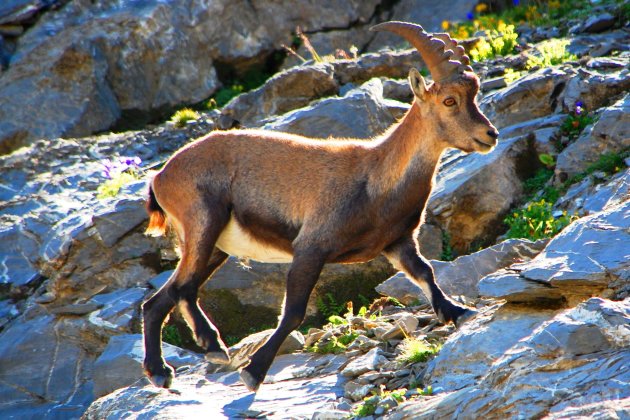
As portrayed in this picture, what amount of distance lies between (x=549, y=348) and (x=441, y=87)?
301cm

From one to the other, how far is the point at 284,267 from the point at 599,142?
383 cm

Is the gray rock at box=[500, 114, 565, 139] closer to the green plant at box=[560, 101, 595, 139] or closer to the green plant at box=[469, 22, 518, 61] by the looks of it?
the green plant at box=[560, 101, 595, 139]

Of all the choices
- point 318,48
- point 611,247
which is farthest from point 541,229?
point 318,48

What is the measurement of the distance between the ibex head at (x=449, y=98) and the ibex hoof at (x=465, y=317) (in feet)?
4.49

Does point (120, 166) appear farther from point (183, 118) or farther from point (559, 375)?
point (559, 375)

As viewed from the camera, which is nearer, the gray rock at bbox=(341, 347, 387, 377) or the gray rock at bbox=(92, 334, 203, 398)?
the gray rock at bbox=(341, 347, 387, 377)

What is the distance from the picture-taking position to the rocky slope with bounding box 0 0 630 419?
5.82 meters

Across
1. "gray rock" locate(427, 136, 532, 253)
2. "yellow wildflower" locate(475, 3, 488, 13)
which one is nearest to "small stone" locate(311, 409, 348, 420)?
"gray rock" locate(427, 136, 532, 253)

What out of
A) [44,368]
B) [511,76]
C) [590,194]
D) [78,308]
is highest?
[511,76]

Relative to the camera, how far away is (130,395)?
724 cm

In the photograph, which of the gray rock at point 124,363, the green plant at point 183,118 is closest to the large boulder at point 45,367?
the gray rock at point 124,363

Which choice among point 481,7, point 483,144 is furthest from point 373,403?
point 481,7

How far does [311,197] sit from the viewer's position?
743 cm

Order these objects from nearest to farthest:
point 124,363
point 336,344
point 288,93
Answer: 1. point 336,344
2. point 124,363
3. point 288,93
